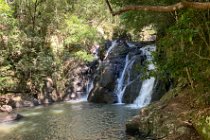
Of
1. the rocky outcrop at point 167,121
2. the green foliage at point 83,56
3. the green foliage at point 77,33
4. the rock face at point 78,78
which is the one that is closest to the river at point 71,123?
the rocky outcrop at point 167,121

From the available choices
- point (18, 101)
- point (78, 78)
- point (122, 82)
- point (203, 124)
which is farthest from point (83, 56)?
point (203, 124)

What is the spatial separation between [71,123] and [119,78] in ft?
25.3

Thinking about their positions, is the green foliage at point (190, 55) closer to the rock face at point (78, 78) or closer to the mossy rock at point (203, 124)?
the mossy rock at point (203, 124)

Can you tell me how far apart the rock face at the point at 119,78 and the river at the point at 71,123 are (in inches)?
58.9

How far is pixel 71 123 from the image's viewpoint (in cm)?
1638

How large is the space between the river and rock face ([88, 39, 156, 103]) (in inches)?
58.9

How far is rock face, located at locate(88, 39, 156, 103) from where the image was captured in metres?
22.0

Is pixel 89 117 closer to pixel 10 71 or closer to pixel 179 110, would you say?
pixel 179 110

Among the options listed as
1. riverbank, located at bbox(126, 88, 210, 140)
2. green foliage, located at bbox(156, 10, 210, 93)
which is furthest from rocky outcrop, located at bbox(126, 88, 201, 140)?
green foliage, located at bbox(156, 10, 210, 93)

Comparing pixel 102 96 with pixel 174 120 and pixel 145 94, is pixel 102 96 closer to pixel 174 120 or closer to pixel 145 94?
pixel 145 94

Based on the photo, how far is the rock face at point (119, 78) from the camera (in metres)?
22.0

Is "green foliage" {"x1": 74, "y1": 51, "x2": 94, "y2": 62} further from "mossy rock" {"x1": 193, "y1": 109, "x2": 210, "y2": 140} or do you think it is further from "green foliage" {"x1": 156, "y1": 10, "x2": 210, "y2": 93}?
"mossy rock" {"x1": 193, "y1": 109, "x2": 210, "y2": 140}

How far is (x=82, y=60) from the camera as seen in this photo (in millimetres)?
26797

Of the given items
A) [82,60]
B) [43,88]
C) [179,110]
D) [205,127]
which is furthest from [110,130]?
[82,60]
